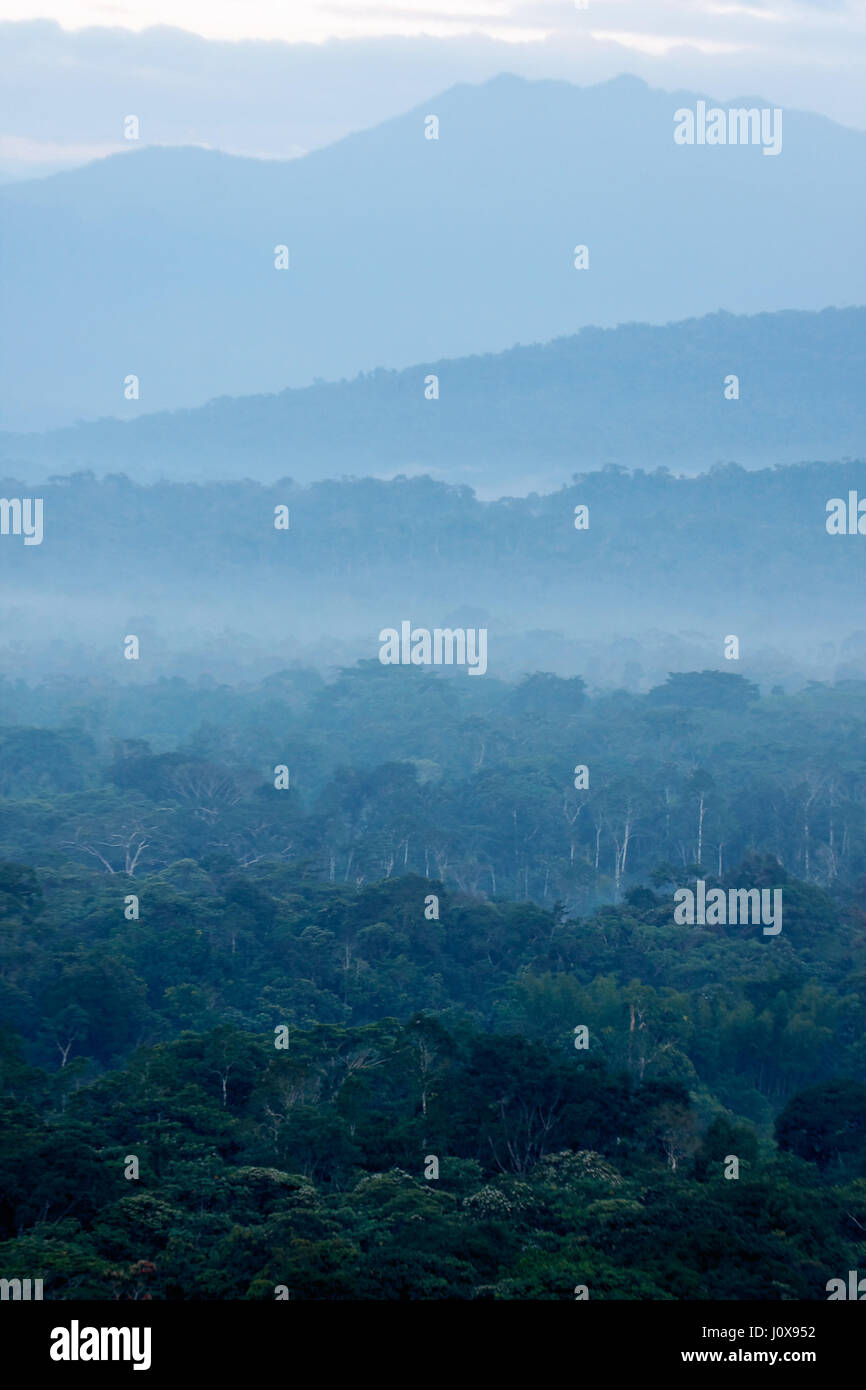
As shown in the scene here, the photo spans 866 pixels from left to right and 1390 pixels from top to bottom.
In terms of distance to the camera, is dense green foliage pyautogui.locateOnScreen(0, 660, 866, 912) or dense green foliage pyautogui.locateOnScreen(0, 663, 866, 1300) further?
dense green foliage pyautogui.locateOnScreen(0, 660, 866, 912)

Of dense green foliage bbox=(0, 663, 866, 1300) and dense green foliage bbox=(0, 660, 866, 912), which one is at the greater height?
dense green foliage bbox=(0, 660, 866, 912)

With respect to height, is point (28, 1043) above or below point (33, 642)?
below

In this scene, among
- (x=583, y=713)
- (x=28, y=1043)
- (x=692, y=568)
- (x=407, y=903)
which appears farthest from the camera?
(x=692, y=568)

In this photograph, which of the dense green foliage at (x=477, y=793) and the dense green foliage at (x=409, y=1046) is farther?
the dense green foliage at (x=477, y=793)

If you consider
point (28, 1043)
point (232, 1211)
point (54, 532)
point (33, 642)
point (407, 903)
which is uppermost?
point (54, 532)

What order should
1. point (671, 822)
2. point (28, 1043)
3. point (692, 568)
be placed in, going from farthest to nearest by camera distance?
point (692, 568) < point (671, 822) < point (28, 1043)

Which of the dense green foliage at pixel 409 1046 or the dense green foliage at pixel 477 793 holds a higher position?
the dense green foliage at pixel 477 793

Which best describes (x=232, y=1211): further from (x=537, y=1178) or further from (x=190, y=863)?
(x=190, y=863)

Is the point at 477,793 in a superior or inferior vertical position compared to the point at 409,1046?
superior

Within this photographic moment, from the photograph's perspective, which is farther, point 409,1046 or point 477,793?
point 477,793

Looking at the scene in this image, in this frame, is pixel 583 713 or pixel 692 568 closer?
pixel 583 713

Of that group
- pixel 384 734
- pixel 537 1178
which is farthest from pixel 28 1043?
pixel 384 734
